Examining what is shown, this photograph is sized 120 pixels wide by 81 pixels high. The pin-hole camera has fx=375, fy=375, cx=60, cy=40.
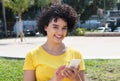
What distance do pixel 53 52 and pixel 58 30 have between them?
0.20m

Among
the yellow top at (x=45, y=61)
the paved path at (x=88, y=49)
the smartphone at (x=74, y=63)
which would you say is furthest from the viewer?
the paved path at (x=88, y=49)

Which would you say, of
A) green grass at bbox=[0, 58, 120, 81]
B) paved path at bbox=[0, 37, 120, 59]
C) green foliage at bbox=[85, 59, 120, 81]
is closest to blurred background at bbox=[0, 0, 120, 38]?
paved path at bbox=[0, 37, 120, 59]

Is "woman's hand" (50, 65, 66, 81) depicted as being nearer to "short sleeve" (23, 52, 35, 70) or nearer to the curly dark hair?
"short sleeve" (23, 52, 35, 70)

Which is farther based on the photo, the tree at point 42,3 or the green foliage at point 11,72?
the tree at point 42,3

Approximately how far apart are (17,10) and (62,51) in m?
21.9

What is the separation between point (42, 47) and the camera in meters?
3.33

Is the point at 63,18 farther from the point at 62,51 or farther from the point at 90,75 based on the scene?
the point at 90,75

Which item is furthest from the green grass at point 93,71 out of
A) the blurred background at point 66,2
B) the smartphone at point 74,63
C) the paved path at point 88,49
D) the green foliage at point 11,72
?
the blurred background at point 66,2

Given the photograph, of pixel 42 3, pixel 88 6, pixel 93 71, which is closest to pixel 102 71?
pixel 93 71

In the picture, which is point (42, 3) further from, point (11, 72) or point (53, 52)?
point (53, 52)

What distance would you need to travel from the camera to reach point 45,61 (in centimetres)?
324

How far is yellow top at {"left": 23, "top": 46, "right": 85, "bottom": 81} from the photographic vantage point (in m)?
3.19

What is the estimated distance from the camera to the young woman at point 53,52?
3.20 metres

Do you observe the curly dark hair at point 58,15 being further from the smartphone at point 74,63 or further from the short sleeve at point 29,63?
the smartphone at point 74,63
